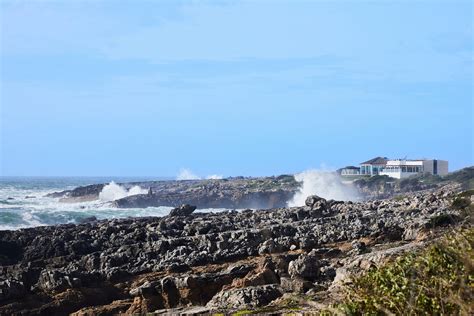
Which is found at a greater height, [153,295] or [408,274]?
[408,274]

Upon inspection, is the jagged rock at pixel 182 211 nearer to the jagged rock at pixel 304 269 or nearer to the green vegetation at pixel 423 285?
the jagged rock at pixel 304 269

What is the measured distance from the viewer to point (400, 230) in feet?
94.6

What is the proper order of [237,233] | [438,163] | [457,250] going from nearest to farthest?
[457,250] → [237,233] → [438,163]

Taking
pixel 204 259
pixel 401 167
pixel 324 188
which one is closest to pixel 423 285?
pixel 204 259

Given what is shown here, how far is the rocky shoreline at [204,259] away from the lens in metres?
20.5

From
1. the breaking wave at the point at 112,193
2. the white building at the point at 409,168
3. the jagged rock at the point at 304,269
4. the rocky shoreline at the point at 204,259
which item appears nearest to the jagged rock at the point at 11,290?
the rocky shoreline at the point at 204,259

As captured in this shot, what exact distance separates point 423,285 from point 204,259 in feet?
51.6

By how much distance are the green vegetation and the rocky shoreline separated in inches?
122

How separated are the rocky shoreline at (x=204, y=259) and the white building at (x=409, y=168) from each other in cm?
6717

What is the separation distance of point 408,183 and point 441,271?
7484 centimetres

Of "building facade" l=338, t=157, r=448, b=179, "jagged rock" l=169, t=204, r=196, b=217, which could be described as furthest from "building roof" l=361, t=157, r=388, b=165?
"jagged rock" l=169, t=204, r=196, b=217

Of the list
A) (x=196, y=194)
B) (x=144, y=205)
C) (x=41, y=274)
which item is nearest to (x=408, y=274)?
(x=41, y=274)

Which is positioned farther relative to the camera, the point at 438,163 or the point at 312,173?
the point at 438,163

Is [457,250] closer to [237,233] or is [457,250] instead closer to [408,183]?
[237,233]
